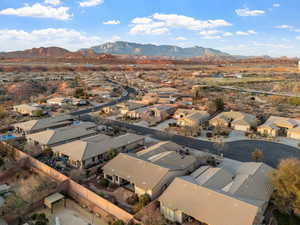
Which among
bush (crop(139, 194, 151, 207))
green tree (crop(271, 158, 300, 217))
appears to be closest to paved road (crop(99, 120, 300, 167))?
green tree (crop(271, 158, 300, 217))

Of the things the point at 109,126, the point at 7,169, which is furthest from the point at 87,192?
the point at 109,126

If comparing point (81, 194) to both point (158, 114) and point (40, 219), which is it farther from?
point (158, 114)

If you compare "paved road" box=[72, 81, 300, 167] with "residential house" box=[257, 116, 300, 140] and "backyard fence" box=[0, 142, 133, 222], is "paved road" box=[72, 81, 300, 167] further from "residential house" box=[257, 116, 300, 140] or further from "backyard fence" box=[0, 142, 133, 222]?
"backyard fence" box=[0, 142, 133, 222]

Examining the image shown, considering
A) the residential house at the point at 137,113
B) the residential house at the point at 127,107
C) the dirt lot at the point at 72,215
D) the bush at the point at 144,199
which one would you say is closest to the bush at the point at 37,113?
the residential house at the point at 127,107

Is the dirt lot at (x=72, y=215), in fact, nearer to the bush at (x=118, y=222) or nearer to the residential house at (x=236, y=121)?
the bush at (x=118, y=222)

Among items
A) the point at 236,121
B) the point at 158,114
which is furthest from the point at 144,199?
the point at 158,114
